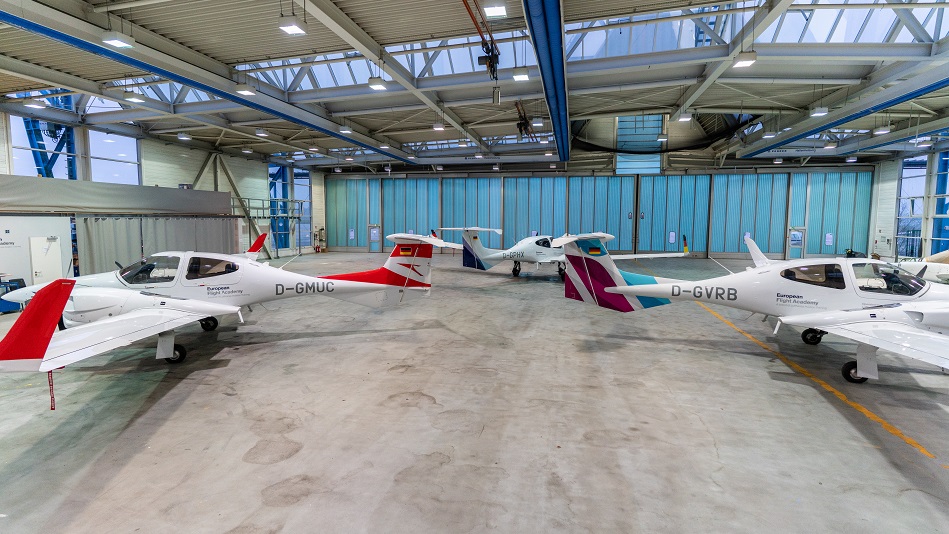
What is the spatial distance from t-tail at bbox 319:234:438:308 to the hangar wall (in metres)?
22.9

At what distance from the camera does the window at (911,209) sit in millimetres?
24688

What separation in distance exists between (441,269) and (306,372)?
1685 centimetres

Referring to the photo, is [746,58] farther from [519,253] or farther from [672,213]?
[672,213]

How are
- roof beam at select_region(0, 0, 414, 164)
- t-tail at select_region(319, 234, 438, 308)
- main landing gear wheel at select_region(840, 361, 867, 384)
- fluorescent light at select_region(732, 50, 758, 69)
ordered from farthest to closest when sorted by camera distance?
t-tail at select_region(319, 234, 438, 308)
fluorescent light at select_region(732, 50, 758, 69)
roof beam at select_region(0, 0, 414, 164)
main landing gear wheel at select_region(840, 361, 867, 384)

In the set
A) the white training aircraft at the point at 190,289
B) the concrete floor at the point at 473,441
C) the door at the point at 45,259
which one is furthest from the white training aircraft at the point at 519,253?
the door at the point at 45,259

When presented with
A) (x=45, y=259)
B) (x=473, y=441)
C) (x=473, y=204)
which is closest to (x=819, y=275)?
(x=473, y=441)

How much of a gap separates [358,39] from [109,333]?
27.6 ft

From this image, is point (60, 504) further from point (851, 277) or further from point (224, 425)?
point (851, 277)

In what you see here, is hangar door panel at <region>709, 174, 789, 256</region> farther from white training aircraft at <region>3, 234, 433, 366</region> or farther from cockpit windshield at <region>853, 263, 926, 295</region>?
white training aircraft at <region>3, 234, 433, 366</region>

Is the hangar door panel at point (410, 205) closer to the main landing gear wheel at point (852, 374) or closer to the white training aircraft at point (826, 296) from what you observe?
the white training aircraft at point (826, 296)

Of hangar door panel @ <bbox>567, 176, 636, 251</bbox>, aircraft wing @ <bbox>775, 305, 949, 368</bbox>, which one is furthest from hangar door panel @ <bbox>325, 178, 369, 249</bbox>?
aircraft wing @ <bbox>775, 305, 949, 368</bbox>

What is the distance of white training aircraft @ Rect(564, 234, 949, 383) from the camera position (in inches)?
276

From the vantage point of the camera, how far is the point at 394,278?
11016mm

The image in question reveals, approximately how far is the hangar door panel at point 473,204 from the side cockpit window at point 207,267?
81.6 ft
